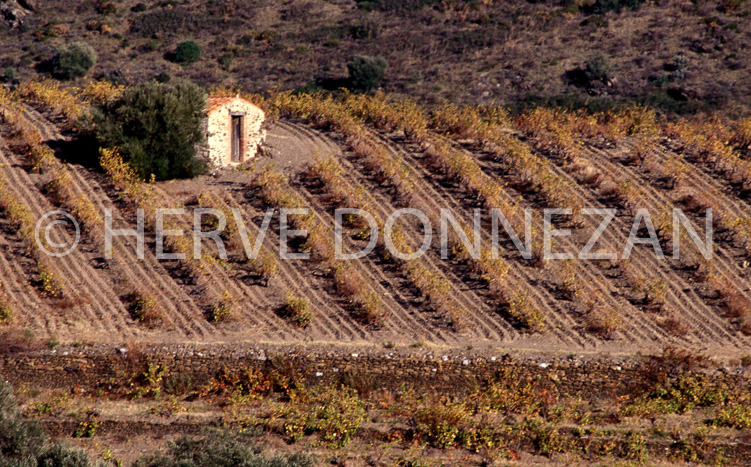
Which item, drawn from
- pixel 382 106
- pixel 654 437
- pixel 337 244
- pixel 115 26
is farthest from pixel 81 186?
pixel 115 26

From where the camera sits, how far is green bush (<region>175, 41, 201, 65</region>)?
35906 mm

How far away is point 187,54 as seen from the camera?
118 feet

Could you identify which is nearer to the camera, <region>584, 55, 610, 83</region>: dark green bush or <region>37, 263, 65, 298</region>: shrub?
<region>37, 263, 65, 298</region>: shrub

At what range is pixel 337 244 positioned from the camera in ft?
58.4

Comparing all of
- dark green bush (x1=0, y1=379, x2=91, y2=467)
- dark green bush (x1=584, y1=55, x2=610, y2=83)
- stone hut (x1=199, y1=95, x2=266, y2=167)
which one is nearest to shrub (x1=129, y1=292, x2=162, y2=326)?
dark green bush (x1=0, y1=379, x2=91, y2=467)

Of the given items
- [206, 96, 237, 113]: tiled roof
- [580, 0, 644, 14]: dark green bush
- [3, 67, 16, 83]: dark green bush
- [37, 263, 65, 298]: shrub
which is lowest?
[37, 263, 65, 298]: shrub

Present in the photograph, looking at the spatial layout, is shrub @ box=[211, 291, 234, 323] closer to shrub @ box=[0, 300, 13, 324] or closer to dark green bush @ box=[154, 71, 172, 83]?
shrub @ box=[0, 300, 13, 324]

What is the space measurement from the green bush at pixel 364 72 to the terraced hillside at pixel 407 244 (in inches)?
385

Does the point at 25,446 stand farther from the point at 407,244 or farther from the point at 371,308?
the point at 407,244

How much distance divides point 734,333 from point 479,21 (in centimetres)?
2730

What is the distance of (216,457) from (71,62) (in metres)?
28.9

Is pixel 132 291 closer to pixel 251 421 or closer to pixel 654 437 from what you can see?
pixel 251 421

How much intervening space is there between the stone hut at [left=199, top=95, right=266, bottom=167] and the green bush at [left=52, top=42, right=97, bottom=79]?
52.2 feet

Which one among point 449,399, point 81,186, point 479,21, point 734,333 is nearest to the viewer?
point 449,399
